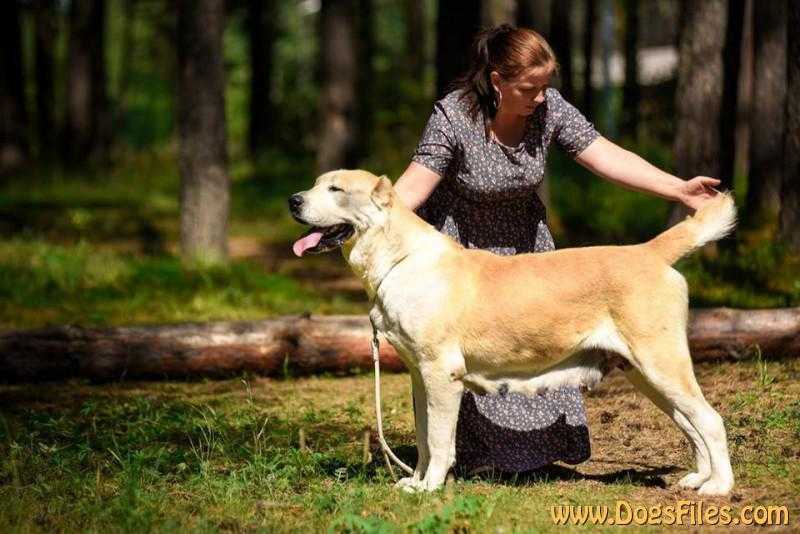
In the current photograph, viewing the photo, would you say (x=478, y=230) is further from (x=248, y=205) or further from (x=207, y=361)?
(x=248, y=205)

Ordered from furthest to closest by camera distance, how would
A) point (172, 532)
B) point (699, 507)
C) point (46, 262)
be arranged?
point (46, 262), point (699, 507), point (172, 532)

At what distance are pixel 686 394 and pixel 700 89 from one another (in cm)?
682

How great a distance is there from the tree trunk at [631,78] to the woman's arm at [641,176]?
→ 18423mm

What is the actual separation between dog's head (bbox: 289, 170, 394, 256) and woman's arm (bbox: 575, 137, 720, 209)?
51.8 inches

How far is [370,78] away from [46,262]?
17161 millimetres

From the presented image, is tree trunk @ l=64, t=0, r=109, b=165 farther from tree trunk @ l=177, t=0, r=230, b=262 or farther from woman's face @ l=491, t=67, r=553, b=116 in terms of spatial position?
woman's face @ l=491, t=67, r=553, b=116

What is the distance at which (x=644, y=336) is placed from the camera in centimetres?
545

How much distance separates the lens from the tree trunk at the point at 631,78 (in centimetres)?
2528

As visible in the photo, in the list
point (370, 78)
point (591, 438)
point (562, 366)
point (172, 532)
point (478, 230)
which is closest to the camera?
point (172, 532)

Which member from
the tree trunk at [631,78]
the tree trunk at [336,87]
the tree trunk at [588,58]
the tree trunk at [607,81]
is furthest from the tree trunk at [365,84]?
the tree trunk at [607,81]

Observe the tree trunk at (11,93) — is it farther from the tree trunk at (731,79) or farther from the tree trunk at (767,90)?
the tree trunk at (767,90)

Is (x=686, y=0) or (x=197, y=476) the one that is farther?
(x=686, y=0)

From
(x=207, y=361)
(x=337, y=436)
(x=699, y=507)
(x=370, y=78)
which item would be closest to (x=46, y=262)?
(x=207, y=361)

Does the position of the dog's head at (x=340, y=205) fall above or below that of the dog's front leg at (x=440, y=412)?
above
